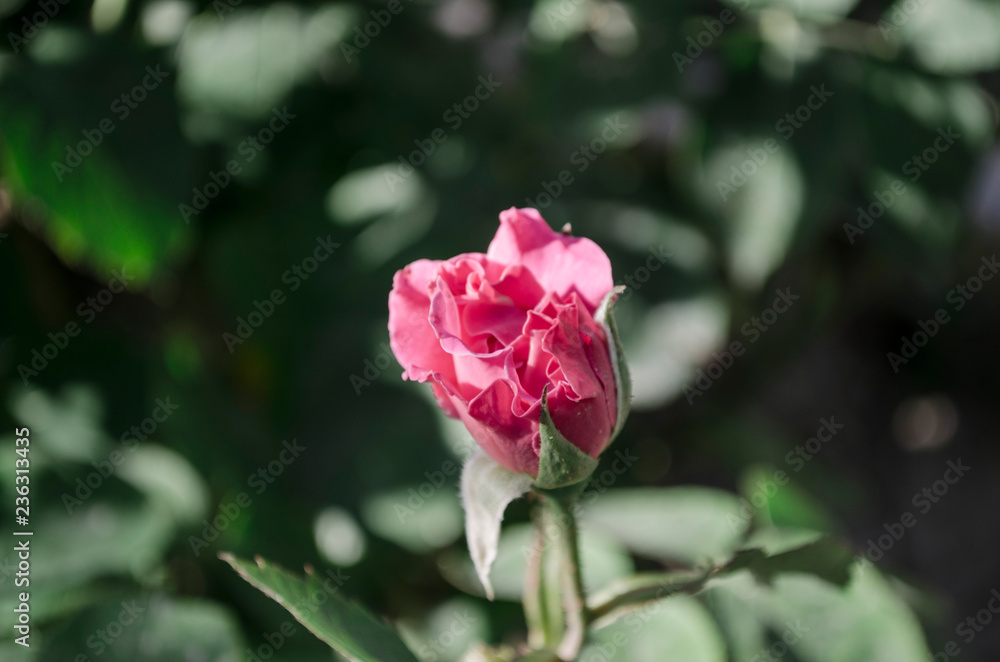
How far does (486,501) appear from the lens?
1.69 feet

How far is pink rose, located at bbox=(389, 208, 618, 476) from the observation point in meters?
0.47

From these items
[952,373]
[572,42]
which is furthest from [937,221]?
[952,373]

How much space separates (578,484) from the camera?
0.52 meters

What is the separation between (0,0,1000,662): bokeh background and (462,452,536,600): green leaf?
325 millimetres

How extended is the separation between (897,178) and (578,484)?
2.30 feet

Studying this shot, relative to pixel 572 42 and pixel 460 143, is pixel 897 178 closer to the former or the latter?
pixel 572 42
